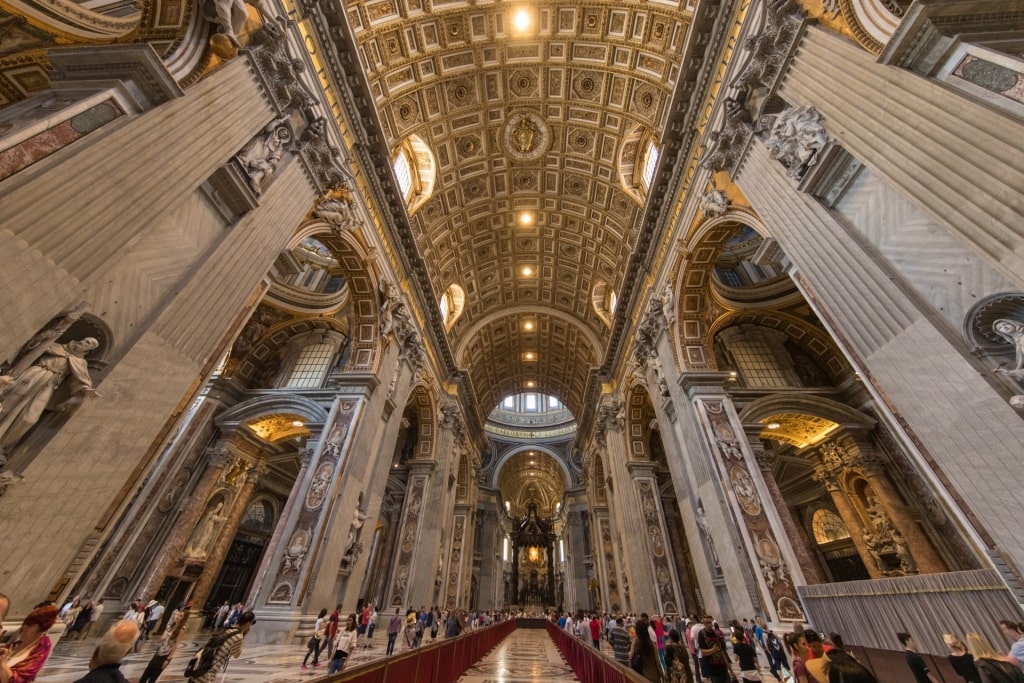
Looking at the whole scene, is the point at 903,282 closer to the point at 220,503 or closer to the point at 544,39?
the point at 544,39

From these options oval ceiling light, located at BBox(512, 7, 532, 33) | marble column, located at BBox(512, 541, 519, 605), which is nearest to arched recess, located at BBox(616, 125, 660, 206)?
oval ceiling light, located at BBox(512, 7, 532, 33)

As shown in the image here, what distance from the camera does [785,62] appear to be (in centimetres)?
653

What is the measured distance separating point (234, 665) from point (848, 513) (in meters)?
15.5

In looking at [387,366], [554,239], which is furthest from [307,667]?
[554,239]

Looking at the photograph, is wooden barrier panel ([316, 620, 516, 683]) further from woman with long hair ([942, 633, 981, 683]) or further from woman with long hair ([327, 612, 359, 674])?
woman with long hair ([942, 633, 981, 683])

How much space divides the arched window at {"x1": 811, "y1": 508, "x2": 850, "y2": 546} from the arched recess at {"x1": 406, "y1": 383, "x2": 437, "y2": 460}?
50.3 ft

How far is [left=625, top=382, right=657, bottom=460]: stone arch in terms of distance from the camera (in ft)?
54.5

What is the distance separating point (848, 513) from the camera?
11914 millimetres

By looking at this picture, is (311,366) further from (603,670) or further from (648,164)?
(648,164)

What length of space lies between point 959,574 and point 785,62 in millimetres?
7854

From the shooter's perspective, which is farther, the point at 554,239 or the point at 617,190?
the point at 554,239

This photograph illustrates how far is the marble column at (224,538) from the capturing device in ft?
42.4

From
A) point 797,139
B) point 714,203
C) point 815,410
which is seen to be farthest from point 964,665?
point 815,410

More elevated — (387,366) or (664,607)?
(387,366)
